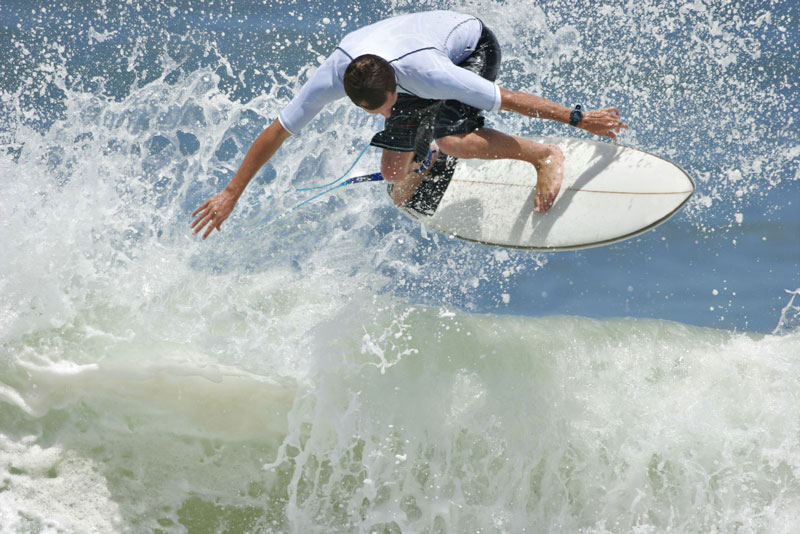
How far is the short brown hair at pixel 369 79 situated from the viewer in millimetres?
2639

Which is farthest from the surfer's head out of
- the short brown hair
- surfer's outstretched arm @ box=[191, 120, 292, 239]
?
surfer's outstretched arm @ box=[191, 120, 292, 239]

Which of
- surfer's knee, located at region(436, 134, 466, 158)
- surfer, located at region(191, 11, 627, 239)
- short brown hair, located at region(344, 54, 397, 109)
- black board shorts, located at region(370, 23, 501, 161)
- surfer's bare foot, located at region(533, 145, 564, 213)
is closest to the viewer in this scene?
short brown hair, located at region(344, 54, 397, 109)

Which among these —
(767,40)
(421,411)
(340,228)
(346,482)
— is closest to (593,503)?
(421,411)

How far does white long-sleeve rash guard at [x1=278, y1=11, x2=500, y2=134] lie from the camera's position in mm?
2807

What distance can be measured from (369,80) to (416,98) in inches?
18.5

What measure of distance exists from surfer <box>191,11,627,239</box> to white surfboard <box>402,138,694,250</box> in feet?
1.44

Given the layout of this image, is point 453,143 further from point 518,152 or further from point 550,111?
point 550,111

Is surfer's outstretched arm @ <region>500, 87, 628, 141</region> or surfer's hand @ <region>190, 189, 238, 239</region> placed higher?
surfer's outstretched arm @ <region>500, 87, 628, 141</region>

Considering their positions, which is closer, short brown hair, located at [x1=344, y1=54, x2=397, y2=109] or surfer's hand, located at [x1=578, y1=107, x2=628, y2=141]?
short brown hair, located at [x1=344, y1=54, x2=397, y2=109]

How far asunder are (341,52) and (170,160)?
8.42ft

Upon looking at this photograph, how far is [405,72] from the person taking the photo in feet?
9.23

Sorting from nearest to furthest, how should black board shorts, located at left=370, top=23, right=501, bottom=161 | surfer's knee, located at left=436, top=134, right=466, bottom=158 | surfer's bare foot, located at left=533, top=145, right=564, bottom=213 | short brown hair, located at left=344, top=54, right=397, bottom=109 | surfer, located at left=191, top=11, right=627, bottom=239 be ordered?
short brown hair, located at left=344, top=54, right=397, bottom=109
surfer, located at left=191, top=11, right=627, bottom=239
black board shorts, located at left=370, top=23, right=501, bottom=161
surfer's knee, located at left=436, top=134, right=466, bottom=158
surfer's bare foot, located at left=533, top=145, right=564, bottom=213

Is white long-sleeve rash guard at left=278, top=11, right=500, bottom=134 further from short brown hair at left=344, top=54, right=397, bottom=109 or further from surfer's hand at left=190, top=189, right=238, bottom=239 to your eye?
surfer's hand at left=190, top=189, right=238, bottom=239

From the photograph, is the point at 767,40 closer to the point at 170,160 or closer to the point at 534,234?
the point at 534,234
